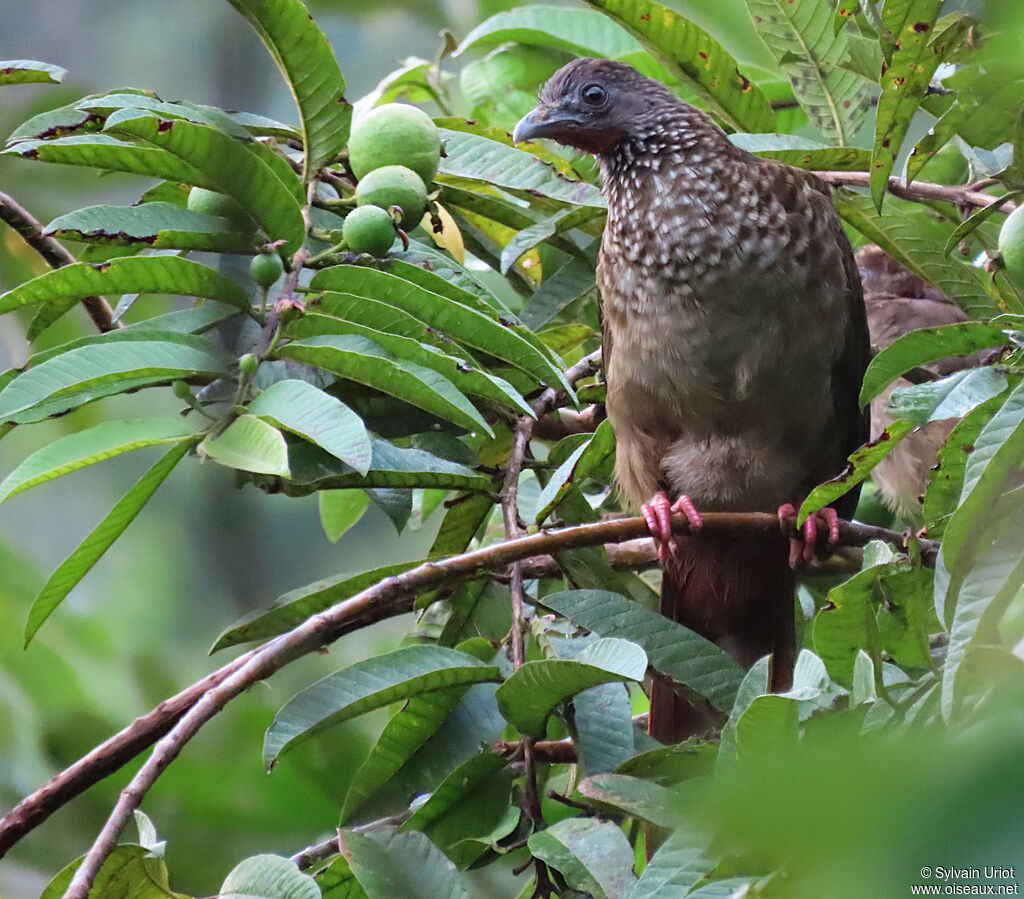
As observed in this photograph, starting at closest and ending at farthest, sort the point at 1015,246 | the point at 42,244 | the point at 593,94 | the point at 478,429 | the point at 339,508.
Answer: the point at 1015,246
the point at 478,429
the point at 42,244
the point at 339,508
the point at 593,94

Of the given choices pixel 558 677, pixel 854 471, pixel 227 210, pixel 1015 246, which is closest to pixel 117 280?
pixel 227 210

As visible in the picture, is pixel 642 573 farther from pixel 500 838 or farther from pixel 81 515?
pixel 81 515

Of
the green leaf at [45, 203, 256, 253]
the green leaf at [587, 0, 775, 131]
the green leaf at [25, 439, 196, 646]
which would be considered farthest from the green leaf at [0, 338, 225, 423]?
the green leaf at [587, 0, 775, 131]

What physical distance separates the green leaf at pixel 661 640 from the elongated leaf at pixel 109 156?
3.05 feet

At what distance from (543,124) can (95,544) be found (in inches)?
69.2

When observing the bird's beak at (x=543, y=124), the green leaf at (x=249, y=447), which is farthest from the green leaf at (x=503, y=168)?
the green leaf at (x=249, y=447)

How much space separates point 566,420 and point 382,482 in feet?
2.91

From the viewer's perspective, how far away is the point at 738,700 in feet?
4.82

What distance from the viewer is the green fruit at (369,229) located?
211 cm

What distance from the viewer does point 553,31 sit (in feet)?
10.5

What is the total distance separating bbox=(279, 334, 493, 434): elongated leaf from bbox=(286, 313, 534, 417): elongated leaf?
0.04 ft

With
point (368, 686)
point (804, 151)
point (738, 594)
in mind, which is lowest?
point (738, 594)

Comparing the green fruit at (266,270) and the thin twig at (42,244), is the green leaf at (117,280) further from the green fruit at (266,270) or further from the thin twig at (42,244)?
the thin twig at (42,244)

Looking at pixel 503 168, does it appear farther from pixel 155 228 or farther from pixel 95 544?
pixel 95 544
